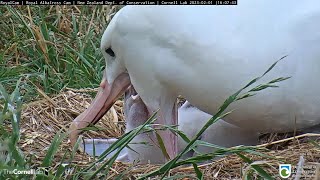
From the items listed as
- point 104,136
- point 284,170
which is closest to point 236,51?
point 284,170

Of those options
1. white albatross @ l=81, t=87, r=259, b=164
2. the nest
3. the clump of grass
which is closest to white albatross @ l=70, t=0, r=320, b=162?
the nest

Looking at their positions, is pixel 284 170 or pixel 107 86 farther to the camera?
pixel 107 86

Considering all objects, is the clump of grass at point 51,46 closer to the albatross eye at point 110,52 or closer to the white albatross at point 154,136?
the white albatross at point 154,136

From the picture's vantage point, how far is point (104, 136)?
376 centimetres

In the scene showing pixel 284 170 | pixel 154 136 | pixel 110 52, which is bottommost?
A: pixel 154 136

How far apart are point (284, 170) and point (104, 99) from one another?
887 mm

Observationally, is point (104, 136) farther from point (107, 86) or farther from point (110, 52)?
point (110, 52)

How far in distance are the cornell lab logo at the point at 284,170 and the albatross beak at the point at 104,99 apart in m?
0.77

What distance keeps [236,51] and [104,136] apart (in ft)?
3.30

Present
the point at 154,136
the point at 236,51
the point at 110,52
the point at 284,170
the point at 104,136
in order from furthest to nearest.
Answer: the point at 104,136, the point at 154,136, the point at 110,52, the point at 236,51, the point at 284,170

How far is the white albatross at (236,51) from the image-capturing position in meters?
2.92

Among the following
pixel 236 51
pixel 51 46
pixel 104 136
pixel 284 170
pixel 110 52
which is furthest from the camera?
pixel 51 46

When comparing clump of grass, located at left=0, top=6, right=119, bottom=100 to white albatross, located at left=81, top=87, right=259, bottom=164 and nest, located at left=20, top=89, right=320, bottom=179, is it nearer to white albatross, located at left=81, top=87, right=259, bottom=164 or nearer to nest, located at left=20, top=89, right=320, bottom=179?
nest, located at left=20, top=89, right=320, bottom=179

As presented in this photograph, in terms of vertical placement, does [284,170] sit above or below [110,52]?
Result: below
